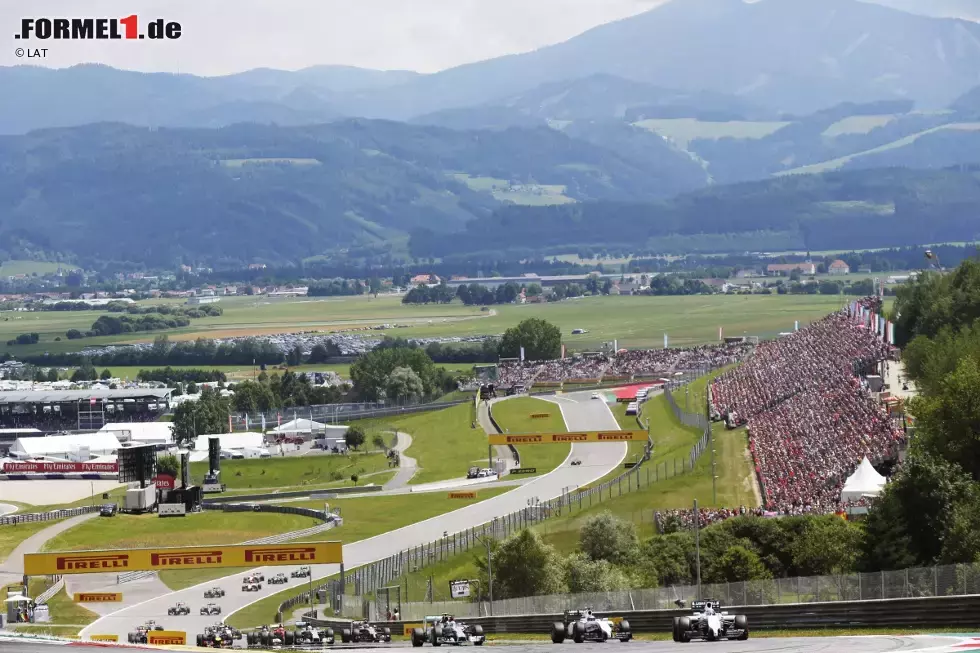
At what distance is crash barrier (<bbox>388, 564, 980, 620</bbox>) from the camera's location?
1308 inches

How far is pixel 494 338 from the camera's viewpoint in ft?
604

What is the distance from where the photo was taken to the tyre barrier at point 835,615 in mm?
32344

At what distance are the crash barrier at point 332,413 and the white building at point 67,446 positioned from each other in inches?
395

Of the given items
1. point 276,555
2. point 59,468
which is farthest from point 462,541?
point 59,468

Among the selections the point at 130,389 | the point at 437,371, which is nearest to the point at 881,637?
the point at 437,371

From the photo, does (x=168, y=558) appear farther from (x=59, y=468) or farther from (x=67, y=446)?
(x=67, y=446)

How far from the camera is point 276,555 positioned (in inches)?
2345

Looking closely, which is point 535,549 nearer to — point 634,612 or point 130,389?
point 634,612

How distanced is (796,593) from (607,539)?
1951cm

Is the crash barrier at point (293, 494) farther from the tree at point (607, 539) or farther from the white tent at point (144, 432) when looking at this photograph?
the white tent at point (144, 432)

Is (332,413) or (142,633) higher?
(332,413)

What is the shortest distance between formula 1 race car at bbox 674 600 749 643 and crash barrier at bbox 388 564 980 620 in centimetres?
214

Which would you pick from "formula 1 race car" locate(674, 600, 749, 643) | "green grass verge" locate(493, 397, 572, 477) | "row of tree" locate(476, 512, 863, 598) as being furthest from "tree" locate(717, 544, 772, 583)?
"green grass verge" locate(493, 397, 572, 477)

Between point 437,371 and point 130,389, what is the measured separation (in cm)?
2794
